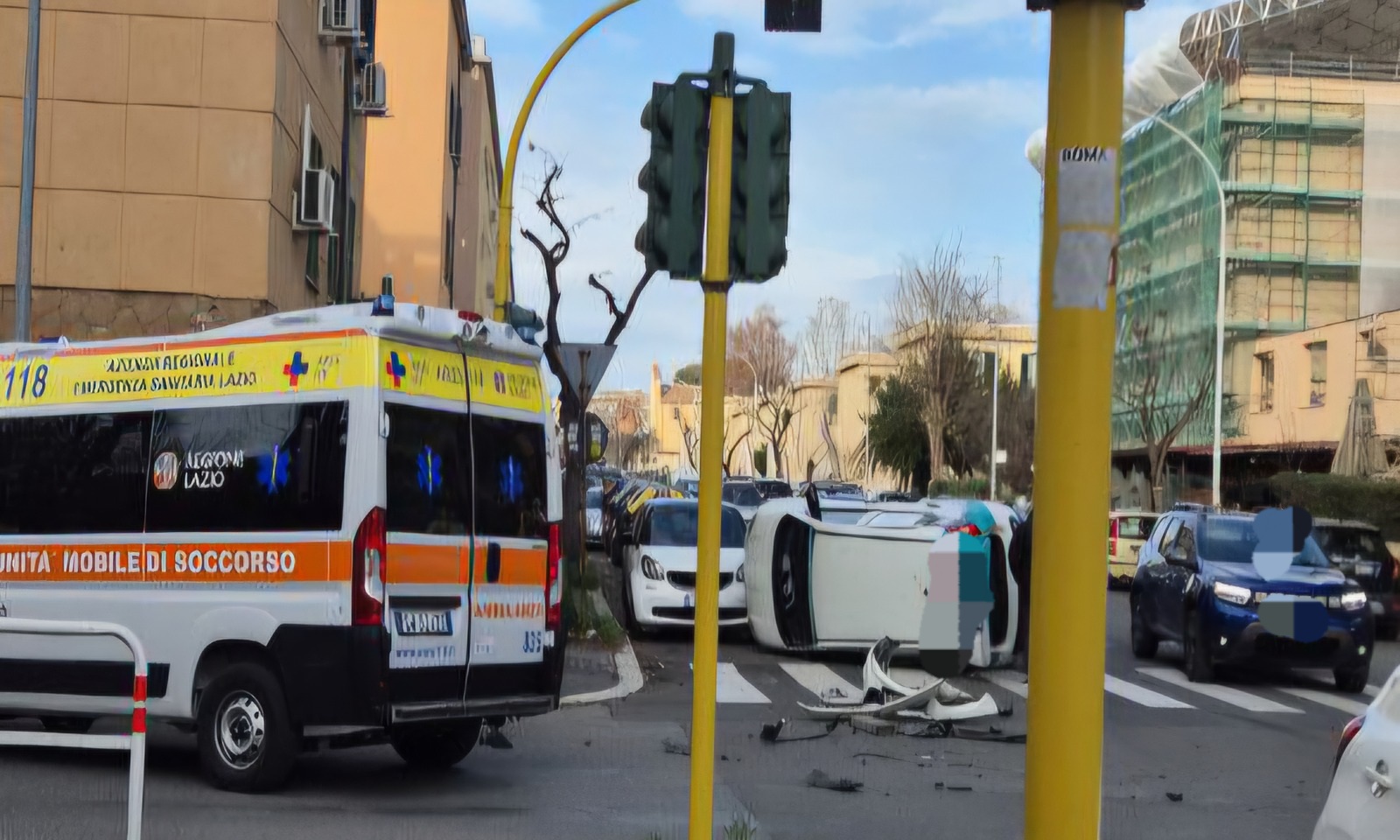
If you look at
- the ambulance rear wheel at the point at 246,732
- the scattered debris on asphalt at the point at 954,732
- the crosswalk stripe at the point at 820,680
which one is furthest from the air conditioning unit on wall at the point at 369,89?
the ambulance rear wheel at the point at 246,732

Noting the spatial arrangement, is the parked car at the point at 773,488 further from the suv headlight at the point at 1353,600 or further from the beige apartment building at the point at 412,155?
the suv headlight at the point at 1353,600

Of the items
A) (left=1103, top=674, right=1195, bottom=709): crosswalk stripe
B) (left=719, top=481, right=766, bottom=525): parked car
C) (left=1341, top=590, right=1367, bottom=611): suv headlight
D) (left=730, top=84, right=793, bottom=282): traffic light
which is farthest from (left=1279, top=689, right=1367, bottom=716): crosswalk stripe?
(left=719, top=481, right=766, bottom=525): parked car

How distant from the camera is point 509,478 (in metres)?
9.72

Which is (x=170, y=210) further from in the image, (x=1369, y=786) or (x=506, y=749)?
(x=1369, y=786)

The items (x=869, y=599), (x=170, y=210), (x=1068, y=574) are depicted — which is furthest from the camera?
(x=170, y=210)

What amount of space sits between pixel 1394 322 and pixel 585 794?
1571 inches

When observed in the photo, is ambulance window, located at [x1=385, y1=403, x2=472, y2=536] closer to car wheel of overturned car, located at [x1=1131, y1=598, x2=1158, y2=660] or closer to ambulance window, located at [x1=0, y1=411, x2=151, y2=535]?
ambulance window, located at [x1=0, y1=411, x2=151, y2=535]

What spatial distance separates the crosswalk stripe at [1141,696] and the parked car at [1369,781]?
1060cm

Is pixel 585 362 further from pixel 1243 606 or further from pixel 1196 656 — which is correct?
pixel 1243 606

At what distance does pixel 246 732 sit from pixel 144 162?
13073mm

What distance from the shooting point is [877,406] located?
79.6m

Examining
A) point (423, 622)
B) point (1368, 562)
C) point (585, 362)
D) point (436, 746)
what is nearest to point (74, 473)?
point (423, 622)

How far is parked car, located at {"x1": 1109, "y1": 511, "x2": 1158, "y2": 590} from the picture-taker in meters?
31.4

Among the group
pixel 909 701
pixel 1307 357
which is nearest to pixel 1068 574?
pixel 909 701
